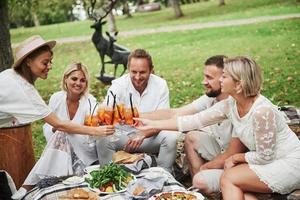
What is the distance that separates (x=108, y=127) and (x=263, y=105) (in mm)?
1518

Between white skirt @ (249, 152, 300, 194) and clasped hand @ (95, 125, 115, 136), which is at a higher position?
clasped hand @ (95, 125, 115, 136)

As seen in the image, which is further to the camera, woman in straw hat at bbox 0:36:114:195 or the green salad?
woman in straw hat at bbox 0:36:114:195

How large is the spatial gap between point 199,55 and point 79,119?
961 cm

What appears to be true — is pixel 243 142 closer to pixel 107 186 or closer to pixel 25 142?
pixel 107 186

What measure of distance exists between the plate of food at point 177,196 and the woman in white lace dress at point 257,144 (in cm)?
28

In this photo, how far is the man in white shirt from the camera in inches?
198

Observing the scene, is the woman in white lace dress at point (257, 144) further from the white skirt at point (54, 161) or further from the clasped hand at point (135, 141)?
the white skirt at point (54, 161)

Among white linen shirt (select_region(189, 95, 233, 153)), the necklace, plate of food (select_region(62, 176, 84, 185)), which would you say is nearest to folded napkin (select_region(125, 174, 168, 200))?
plate of food (select_region(62, 176, 84, 185))

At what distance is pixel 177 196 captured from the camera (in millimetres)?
3879

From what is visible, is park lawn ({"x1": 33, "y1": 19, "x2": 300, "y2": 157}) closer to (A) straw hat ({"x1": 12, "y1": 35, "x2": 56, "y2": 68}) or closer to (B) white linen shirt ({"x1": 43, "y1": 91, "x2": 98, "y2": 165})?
(B) white linen shirt ({"x1": 43, "y1": 91, "x2": 98, "y2": 165})

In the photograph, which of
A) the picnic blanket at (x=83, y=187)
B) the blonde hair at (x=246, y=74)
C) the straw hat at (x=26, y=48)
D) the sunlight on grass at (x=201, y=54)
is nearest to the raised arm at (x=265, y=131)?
the blonde hair at (x=246, y=74)

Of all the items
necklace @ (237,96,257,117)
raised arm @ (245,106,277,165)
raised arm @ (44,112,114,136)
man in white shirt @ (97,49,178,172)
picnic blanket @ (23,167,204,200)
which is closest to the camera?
raised arm @ (245,106,277,165)

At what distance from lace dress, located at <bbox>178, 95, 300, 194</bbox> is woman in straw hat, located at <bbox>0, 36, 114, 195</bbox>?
1.39 m

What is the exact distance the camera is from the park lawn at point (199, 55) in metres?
9.34
